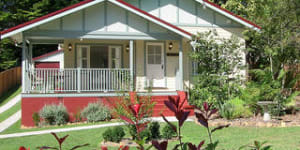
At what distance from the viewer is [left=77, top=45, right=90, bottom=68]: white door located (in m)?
15.4

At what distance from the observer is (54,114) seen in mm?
11711

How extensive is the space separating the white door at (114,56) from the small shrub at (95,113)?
396 cm

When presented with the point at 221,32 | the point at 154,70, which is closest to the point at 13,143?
the point at 154,70

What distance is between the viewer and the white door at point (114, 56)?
15.7 m

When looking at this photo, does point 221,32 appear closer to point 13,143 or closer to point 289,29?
point 289,29

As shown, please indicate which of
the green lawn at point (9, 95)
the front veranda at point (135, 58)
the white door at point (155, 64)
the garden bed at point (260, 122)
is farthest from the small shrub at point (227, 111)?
the green lawn at point (9, 95)

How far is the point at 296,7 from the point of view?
11.8m

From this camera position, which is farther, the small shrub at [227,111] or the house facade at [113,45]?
the house facade at [113,45]

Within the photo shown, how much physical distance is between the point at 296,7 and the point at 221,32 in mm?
4225

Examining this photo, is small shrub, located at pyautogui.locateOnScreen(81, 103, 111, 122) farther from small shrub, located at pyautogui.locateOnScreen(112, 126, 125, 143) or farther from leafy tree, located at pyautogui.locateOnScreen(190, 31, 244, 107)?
small shrub, located at pyautogui.locateOnScreen(112, 126, 125, 143)

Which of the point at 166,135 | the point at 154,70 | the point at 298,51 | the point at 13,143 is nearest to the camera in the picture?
the point at 166,135

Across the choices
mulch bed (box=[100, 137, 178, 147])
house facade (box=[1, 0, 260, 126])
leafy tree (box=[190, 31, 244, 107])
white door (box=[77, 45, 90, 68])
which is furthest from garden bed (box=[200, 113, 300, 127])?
white door (box=[77, 45, 90, 68])

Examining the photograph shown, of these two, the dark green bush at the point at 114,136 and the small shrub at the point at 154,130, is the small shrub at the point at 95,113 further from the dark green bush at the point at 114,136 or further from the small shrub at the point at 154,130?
the small shrub at the point at 154,130

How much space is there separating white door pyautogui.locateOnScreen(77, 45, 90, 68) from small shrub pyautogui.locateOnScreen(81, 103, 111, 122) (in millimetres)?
3962
